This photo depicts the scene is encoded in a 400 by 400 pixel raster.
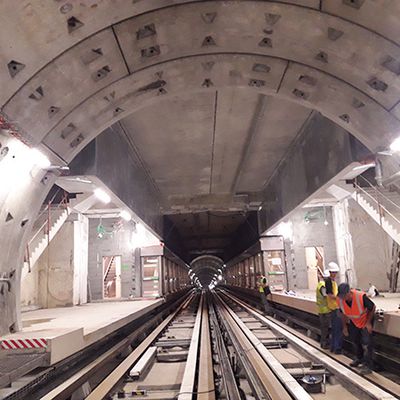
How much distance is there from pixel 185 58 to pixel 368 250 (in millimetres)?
10103

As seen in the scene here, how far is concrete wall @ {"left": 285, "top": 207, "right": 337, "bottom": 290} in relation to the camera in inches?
598

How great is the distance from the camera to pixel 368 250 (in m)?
12.3

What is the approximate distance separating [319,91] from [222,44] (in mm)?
1408

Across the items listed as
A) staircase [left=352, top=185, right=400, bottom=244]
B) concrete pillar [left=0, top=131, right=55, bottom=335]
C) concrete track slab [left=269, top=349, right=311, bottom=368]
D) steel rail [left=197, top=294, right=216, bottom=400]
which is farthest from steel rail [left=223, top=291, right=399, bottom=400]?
concrete pillar [left=0, top=131, right=55, bottom=335]

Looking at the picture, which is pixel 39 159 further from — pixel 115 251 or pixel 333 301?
pixel 115 251

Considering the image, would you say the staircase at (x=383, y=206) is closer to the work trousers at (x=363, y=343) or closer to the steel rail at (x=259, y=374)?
the work trousers at (x=363, y=343)

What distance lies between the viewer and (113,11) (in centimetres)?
352

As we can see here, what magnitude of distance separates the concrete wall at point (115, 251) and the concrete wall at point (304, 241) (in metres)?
6.47

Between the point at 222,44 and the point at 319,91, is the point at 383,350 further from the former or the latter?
the point at 222,44

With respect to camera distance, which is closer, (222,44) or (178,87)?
(222,44)

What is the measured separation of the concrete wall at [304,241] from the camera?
15.2 metres

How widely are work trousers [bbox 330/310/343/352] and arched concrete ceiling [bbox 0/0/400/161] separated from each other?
3113 mm

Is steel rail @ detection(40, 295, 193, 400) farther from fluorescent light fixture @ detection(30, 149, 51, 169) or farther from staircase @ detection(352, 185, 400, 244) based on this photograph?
staircase @ detection(352, 185, 400, 244)

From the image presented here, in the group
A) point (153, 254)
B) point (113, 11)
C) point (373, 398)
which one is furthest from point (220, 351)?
point (153, 254)
